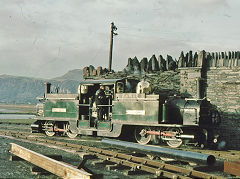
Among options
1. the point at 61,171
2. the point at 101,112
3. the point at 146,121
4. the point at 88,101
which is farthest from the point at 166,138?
the point at 61,171

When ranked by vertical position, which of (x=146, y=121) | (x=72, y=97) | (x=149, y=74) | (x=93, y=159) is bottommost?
(x=93, y=159)

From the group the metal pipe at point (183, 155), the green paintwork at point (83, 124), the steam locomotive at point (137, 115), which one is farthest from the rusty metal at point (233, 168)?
the green paintwork at point (83, 124)

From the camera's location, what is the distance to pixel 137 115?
13891mm

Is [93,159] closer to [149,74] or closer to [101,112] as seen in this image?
[101,112]

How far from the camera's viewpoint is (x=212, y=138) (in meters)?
13.3

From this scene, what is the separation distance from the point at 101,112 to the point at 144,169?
23.1 ft

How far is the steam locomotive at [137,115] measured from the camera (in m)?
13.1

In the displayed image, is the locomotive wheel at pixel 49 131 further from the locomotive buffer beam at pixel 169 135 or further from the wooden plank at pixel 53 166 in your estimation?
the wooden plank at pixel 53 166

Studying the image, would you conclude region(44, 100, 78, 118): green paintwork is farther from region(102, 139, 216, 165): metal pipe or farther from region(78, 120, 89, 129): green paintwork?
region(102, 139, 216, 165): metal pipe

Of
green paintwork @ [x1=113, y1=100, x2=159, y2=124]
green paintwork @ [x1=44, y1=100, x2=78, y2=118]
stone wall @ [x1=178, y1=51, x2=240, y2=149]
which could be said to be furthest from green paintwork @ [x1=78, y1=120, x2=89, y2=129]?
stone wall @ [x1=178, y1=51, x2=240, y2=149]

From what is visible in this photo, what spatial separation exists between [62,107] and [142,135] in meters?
4.93

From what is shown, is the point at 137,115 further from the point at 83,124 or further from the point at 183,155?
the point at 183,155

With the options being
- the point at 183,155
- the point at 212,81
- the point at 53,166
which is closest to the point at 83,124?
the point at 212,81

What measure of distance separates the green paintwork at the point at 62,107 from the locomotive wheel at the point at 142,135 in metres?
3.36
